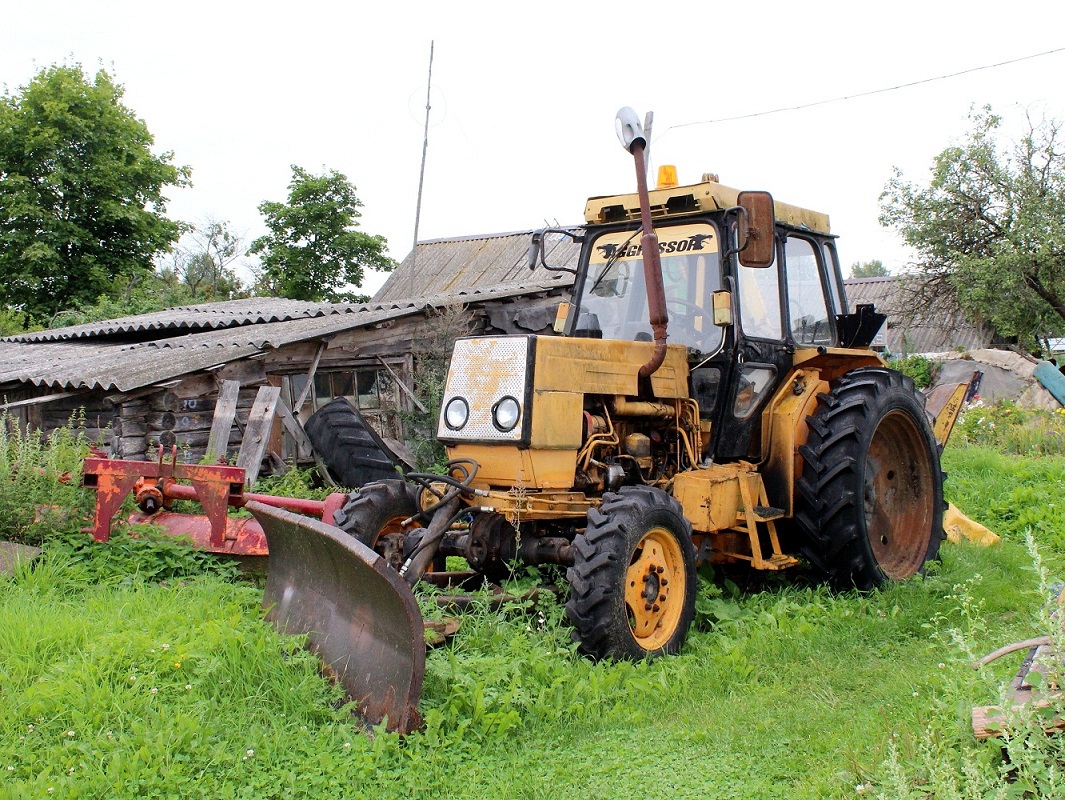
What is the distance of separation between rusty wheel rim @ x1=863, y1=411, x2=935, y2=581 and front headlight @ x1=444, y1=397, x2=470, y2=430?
2.83 meters

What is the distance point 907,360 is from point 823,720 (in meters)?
17.8

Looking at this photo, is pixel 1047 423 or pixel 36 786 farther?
pixel 1047 423

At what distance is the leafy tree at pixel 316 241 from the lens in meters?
23.5

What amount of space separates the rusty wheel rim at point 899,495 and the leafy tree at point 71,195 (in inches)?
860

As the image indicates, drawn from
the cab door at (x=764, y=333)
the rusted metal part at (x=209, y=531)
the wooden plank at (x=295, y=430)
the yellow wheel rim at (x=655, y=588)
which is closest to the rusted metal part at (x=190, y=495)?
the rusted metal part at (x=209, y=531)

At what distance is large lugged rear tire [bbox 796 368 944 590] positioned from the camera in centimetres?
568

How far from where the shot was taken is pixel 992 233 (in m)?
19.6

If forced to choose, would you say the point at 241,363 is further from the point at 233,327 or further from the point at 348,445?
the point at 233,327

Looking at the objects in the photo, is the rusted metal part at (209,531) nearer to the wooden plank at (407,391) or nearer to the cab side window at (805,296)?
the cab side window at (805,296)

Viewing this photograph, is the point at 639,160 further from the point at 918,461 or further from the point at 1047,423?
the point at 1047,423

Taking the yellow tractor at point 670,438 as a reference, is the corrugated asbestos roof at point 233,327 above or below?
above

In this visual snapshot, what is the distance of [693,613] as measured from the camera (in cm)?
505

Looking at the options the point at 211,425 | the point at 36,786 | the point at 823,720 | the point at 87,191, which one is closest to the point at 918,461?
the point at 823,720

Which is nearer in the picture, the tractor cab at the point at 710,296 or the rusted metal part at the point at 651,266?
the rusted metal part at the point at 651,266
